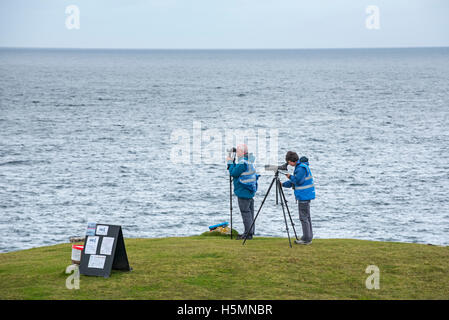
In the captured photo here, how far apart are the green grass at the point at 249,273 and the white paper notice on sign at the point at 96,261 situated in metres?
0.29

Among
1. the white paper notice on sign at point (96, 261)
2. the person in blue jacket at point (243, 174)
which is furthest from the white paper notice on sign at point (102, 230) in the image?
the person in blue jacket at point (243, 174)

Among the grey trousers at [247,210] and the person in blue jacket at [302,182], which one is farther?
the grey trousers at [247,210]

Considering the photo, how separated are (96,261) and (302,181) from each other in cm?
556

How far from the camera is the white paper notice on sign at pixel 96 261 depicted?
40.9 feet

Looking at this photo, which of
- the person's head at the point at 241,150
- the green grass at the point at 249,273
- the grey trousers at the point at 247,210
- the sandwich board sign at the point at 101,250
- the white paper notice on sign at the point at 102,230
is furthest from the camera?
the grey trousers at the point at 247,210

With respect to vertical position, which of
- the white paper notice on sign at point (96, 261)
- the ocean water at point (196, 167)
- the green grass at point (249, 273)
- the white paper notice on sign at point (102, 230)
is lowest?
the ocean water at point (196, 167)

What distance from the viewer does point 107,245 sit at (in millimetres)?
12508

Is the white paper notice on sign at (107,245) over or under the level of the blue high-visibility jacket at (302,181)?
under

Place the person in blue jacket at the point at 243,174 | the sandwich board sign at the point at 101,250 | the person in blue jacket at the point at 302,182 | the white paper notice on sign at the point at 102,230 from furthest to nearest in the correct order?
the person in blue jacket at the point at 243,174, the person in blue jacket at the point at 302,182, the white paper notice on sign at the point at 102,230, the sandwich board sign at the point at 101,250

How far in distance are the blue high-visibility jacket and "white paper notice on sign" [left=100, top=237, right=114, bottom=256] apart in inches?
193

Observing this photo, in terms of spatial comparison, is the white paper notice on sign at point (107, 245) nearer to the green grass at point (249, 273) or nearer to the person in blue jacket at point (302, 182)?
the green grass at point (249, 273)

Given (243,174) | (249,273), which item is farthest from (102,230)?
(243,174)

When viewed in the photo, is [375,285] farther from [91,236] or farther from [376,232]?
[376,232]

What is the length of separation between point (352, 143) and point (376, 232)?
108 feet
